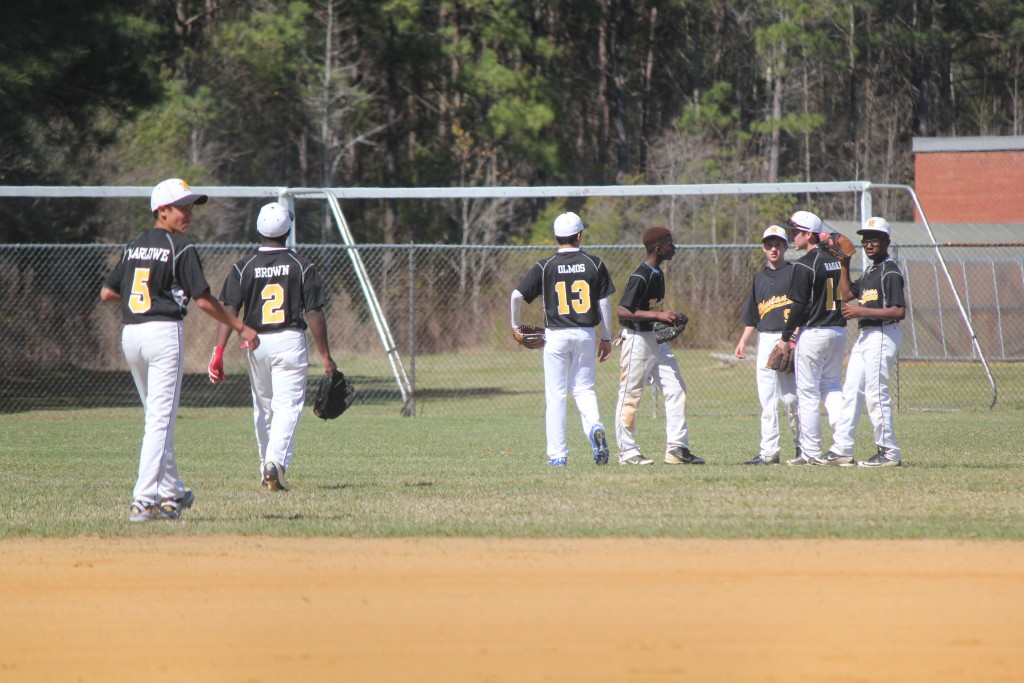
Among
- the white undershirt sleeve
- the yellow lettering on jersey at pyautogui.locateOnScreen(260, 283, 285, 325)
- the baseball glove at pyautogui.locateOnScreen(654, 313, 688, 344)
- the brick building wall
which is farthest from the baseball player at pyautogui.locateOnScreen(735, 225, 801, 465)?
the brick building wall

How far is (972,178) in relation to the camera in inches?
1324

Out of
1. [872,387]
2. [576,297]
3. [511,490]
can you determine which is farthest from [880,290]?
[511,490]

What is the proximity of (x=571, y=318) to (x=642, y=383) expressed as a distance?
0.98 m

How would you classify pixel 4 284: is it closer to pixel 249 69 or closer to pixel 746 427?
pixel 746 427

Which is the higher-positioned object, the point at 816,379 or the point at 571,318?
the point at 571,318

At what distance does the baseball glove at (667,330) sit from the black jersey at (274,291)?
329 centimetres

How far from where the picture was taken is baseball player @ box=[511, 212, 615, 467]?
10.8 m

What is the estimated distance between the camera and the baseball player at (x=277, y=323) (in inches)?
361

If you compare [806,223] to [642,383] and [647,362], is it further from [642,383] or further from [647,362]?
[642,383]

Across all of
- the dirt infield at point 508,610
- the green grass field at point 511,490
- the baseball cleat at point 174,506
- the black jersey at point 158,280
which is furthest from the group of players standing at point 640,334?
the dirt infield at point 508,610

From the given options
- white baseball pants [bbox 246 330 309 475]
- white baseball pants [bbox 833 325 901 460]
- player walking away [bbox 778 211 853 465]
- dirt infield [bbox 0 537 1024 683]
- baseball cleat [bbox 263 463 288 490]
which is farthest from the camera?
player walking away [bbox 778 211 853 465]

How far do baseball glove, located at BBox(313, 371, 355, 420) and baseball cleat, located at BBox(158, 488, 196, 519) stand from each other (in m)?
1.80

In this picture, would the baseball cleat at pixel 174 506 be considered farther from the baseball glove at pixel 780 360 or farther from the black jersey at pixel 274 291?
the baseball glove at pixel 780 360

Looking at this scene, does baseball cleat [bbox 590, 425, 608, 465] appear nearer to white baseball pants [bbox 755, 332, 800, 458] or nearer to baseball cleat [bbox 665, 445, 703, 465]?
baseball cleat [bbox 665, 445, 703, 465]
